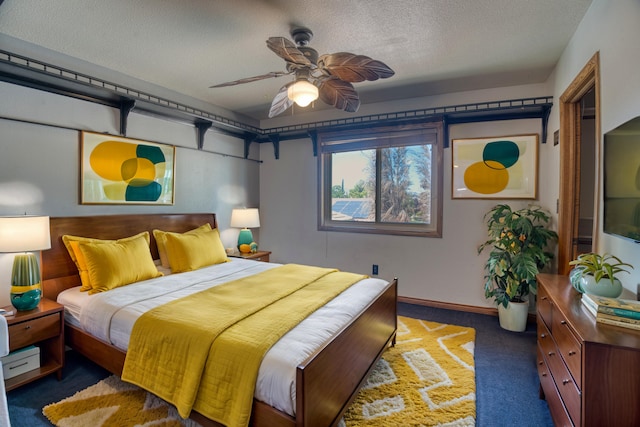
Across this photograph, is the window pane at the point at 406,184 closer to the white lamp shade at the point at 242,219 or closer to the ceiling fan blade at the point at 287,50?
the white lamp shade at the point at 242,219

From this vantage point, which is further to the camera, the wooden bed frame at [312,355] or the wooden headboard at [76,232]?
the wooden headboard at [76,232]

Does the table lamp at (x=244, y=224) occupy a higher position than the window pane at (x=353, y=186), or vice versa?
the window pane at (x=353, y=186)

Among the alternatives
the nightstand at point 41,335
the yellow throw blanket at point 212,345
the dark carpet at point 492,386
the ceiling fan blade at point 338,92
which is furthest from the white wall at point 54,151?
the ceiling fan blade at point 338,92

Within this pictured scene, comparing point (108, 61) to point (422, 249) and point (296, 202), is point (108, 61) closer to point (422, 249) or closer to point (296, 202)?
point (296, 202)

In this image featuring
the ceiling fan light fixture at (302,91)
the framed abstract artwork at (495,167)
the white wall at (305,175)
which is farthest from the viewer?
the framed abstract artwork at (495,167)

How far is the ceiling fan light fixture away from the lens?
2.18m

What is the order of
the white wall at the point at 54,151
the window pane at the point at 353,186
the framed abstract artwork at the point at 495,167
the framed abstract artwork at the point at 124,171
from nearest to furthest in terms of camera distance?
the white wall at the point at 54,151, the framed abstract artwork at the point at 124,171, the framed abstract artwork at the point at 495,167, the window pane at the point at 353,186

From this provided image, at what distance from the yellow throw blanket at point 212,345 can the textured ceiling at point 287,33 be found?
1955 mm

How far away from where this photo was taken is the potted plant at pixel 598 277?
1503 millimetres

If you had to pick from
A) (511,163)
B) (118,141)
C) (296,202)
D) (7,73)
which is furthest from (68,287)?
(511,163)

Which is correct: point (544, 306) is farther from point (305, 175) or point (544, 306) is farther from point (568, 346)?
point (305, 175)

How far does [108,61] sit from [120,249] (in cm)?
169

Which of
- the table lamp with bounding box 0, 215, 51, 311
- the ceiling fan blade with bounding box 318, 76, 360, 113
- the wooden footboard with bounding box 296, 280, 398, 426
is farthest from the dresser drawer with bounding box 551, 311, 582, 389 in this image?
the table lamp with bounding box 0, 215, 51, 311

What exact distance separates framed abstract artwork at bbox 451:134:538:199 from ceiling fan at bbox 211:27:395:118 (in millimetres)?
1825
